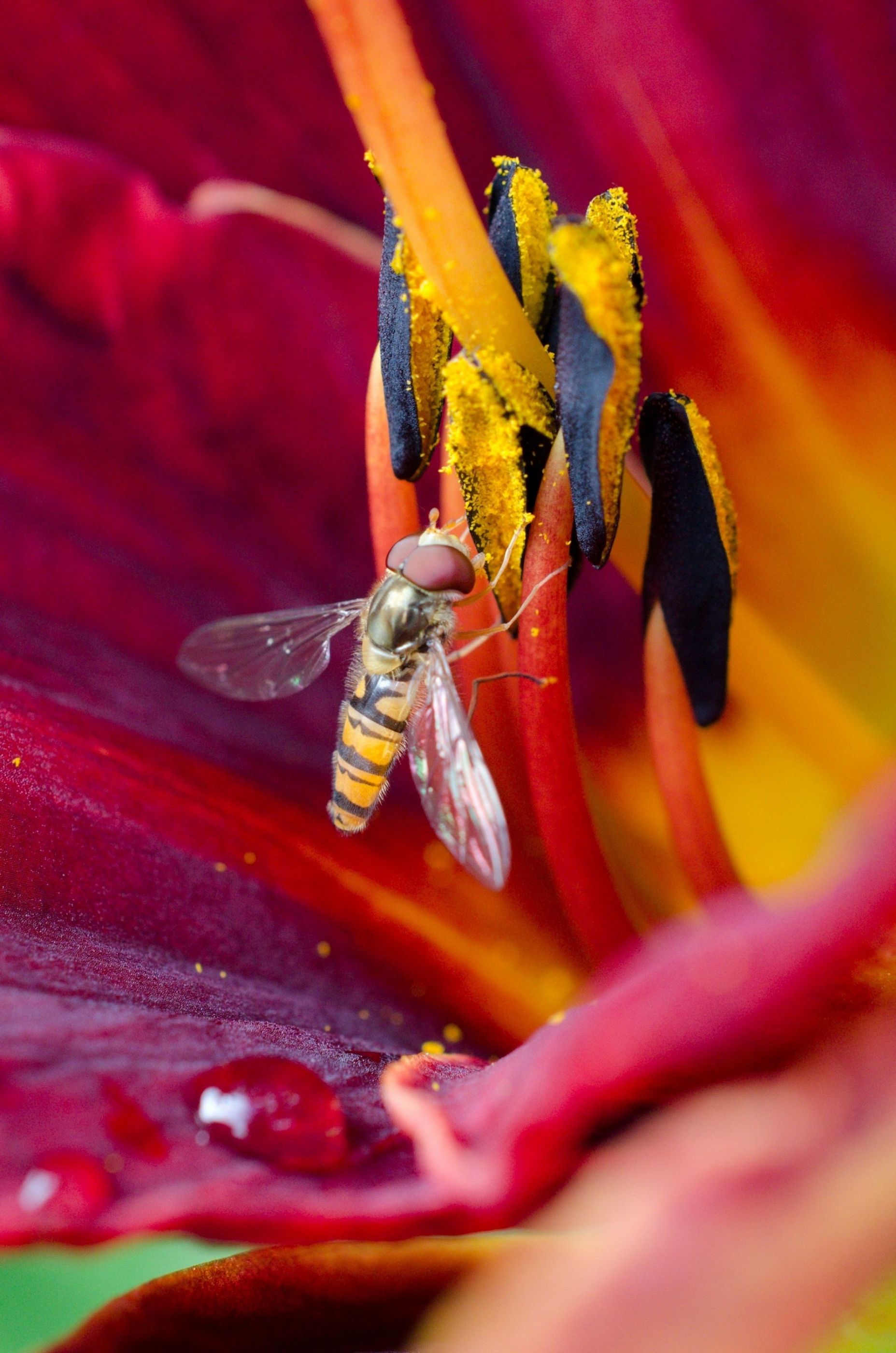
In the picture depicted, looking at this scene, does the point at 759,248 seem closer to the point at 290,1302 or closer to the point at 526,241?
the point at 526,241

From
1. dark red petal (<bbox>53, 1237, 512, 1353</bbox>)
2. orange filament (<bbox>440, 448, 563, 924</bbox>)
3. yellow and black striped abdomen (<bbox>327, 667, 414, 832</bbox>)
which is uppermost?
orange filament (<bbox>440, 448, 563, 924</bbox>)

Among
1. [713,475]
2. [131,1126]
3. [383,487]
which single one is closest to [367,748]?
[383,487]

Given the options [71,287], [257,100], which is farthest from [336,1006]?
[257,100]

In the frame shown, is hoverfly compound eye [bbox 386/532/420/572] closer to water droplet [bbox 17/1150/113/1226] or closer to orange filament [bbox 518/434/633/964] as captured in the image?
orange filament [bbox 518/434/633/964]

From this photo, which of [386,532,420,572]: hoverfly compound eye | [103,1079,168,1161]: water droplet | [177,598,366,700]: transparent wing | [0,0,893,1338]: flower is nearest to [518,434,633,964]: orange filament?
[0,0,893,1338]: flower

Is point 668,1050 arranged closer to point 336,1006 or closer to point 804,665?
point 336,1006

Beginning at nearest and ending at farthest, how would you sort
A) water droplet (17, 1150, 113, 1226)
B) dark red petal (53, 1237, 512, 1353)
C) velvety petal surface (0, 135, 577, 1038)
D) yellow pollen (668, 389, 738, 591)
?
1. water droplet (17, 1150, 113, 1226)
2. dark red petal (53, 1237, 512, 1353)
3. yellow pollen (668, 389, 738, 591)
4. velvety petal surface (0, 135, 577, 1038)

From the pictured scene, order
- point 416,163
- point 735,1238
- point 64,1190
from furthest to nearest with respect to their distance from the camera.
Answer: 1. point 416,163
2. point 64,1190
3. point 735,1238

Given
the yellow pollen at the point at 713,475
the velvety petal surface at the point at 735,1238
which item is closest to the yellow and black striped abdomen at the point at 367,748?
the yellow pollen at the point at 713,475
